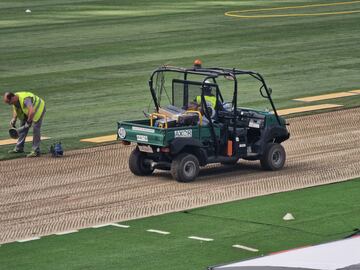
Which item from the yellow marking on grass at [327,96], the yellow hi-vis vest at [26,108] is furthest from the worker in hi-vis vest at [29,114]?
the yellow marking on grass at [327,96]

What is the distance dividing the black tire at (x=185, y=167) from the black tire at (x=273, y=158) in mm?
1769

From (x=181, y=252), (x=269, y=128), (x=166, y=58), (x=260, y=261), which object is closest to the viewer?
(x=260, y=261)

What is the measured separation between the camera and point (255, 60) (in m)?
43.2

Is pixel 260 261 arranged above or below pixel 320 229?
above

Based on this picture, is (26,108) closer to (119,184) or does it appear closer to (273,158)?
(119,184)

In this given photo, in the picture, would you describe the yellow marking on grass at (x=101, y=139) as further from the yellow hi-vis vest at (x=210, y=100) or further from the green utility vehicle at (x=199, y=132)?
the yellow hi-vis vest at (x=210, y=100)

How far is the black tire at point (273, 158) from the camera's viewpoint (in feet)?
84.2

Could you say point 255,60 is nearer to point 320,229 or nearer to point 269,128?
point 269,128

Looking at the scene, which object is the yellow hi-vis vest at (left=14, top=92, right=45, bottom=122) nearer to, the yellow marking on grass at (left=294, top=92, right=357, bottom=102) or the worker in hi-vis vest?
the worker in hi-vis vest

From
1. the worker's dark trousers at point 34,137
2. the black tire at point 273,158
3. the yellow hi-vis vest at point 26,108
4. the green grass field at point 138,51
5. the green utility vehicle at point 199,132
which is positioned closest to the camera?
the green utility vehicle at point 199,132

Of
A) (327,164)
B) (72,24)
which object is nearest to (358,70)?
(327,164)

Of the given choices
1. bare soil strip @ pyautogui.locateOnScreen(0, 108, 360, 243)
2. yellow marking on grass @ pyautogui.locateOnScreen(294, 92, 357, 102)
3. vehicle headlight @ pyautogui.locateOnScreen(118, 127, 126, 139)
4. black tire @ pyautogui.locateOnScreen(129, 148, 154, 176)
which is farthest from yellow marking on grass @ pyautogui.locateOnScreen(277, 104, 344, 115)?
vehicle headlight @ pyautogui.locateOnScreen(118, 127, 126, 139)

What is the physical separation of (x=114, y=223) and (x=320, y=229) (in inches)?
149

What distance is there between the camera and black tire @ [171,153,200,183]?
24.4 meters
